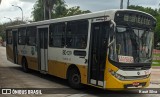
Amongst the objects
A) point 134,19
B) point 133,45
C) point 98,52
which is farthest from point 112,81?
point 134,19

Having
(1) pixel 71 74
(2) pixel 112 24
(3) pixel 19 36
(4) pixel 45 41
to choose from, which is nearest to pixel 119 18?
(2) pixel 112 24

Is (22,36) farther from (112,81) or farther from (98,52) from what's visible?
(112,81)

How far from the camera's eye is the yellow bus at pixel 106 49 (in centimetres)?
1182

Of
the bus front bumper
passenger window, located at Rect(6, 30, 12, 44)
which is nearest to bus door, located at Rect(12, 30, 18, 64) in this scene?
passenger window, located at Rect(6, 30, 12, 44)

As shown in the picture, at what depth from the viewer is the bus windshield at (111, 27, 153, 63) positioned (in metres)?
11.9

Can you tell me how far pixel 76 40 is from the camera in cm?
1419

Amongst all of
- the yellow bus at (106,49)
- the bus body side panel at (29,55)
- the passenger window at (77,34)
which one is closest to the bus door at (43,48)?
the bus body side panel at (29,55)

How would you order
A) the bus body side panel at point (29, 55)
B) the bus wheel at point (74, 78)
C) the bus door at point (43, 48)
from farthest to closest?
the bus body side panel at point (29, 55), the bus door at point (43, 48), the bus wheel at point (74, 78)

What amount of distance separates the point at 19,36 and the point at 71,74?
8619 millimetres

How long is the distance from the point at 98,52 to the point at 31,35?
8.11 meters

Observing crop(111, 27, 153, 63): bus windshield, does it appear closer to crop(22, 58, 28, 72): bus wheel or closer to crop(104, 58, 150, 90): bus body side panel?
crop(104, 58, 150, 90): bus body side panel

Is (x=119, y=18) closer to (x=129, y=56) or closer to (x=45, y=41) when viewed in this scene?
(x=129, y=56)

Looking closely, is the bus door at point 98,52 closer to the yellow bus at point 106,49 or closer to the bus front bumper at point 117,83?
the yellow bus at point 106,49

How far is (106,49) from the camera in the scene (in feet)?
39.3
